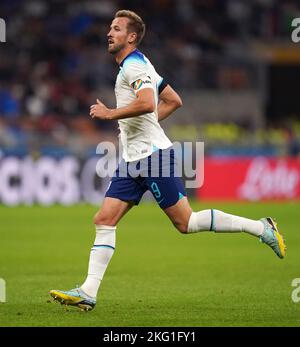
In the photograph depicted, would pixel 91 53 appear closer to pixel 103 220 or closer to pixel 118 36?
pixel 118 36

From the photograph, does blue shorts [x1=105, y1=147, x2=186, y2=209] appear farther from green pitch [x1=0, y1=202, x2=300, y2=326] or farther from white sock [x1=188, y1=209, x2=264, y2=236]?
green pitch [x1=0, y1=202, x2=300, y2=326]

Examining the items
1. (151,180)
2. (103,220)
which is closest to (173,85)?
(151,180)

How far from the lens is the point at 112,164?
850 inches

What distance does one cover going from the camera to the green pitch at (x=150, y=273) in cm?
821

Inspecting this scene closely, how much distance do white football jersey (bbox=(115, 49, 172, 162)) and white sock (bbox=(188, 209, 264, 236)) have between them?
0.70 metres

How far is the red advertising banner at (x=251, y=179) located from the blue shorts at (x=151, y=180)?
15.3 metres

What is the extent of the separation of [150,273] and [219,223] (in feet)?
10.6

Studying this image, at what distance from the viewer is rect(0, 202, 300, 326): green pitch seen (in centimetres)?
821

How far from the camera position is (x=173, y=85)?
27.8 m

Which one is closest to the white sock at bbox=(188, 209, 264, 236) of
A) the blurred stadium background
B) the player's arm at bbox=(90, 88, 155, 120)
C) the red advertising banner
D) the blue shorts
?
the blue shorts

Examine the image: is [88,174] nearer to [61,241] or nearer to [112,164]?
[112,164]

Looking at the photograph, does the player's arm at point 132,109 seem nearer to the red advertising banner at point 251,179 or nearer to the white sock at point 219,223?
the white sock at point 219,223

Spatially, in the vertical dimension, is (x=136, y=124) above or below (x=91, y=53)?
below

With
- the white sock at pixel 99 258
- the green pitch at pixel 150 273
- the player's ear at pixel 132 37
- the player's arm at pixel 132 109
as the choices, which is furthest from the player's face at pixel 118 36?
the green pitch at pixel 150 273
